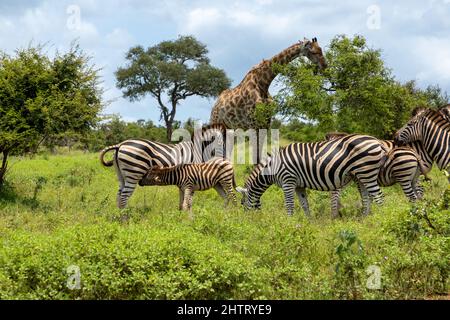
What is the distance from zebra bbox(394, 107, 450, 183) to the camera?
12312 millimetres

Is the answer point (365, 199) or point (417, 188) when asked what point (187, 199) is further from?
point (417, 188)

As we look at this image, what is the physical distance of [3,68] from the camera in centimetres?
1592

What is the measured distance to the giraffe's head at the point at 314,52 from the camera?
16.8 metres

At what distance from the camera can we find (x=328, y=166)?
11.7m

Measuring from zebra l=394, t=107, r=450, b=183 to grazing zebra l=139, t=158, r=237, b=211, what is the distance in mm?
3649

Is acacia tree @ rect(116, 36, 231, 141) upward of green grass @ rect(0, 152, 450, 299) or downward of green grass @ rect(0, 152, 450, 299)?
upward

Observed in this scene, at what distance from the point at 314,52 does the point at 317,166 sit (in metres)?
6.13

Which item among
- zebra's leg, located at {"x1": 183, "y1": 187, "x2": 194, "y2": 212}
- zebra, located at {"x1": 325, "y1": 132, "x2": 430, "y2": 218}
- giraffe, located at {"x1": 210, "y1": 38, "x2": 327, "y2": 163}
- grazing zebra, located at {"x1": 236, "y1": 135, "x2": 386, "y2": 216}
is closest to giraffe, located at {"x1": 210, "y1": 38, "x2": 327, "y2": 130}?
giraffe, located at {"x1": 210, "y1": 38, "x2": 327, "y2": 163}

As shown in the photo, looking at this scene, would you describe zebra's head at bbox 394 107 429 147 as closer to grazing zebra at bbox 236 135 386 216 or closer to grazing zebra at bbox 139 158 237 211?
grazing zebra at bbox 236 135 386 216

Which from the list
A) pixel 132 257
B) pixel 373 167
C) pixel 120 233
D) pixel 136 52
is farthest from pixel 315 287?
pixel 136 52

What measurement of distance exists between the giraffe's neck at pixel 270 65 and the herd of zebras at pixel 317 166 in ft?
13.5

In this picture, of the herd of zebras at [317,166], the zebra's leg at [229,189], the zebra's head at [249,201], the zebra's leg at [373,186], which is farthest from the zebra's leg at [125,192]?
the zebra's leg at [373,186]

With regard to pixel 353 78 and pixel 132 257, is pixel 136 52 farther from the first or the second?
pixel 132 257

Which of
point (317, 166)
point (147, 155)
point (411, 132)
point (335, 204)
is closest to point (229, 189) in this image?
point (147, 155)
